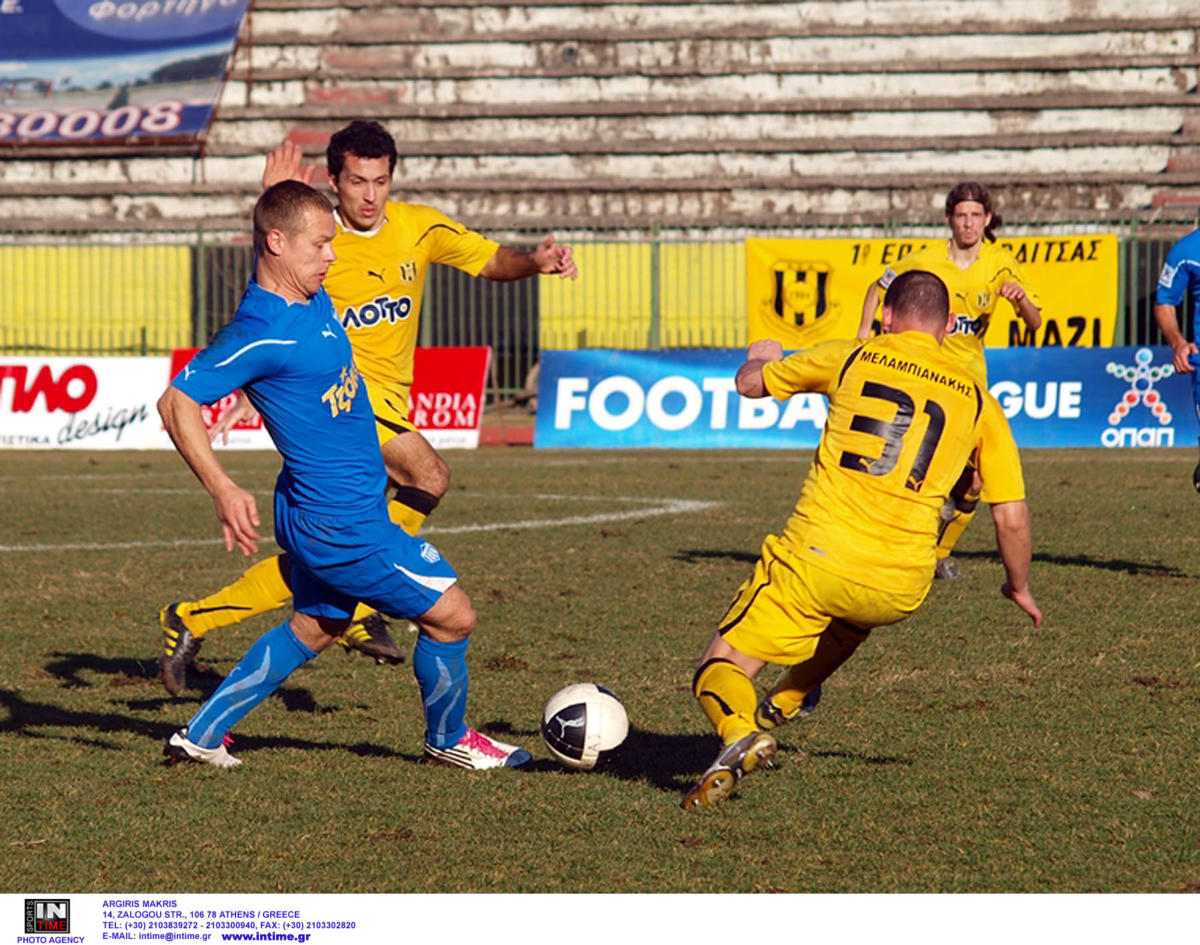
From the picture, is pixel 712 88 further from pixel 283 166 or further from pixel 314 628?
pixel 314 628

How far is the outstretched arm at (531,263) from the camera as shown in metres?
7.15

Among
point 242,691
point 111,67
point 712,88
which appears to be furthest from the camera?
point 111,67

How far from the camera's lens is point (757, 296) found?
2206 cm

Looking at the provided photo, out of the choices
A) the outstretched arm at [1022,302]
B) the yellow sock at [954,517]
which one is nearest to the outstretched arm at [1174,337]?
the outstretched arm at [1022,302]

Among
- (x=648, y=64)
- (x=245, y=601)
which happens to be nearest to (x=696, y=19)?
(x=648, y=64)

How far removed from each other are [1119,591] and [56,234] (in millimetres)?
23687

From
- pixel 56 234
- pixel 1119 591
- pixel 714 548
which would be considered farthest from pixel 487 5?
pixel 1119 591

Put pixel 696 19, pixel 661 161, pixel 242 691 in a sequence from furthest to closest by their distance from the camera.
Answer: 1. pixel 696 19
2. pixel 661 161
3. pixel 242 691

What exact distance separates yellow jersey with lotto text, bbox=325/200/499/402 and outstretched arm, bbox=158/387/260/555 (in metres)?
2.82

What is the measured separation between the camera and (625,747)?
19.1ft

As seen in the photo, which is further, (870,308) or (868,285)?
(868,285)

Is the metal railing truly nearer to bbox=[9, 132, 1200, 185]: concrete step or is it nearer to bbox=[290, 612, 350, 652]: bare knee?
bbox=[9, 132, 1200, 185]: concrete step

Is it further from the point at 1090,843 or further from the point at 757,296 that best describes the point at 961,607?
the point at 757,296

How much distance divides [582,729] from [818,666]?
81cm
